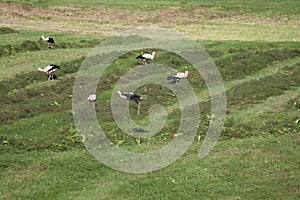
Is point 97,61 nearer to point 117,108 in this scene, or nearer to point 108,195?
point 117,108

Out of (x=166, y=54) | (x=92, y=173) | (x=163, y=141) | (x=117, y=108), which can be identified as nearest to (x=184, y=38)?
(x=166, y=54)

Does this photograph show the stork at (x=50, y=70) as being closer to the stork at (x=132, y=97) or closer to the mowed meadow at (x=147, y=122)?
the mowed meadow at (x=147, y=122)

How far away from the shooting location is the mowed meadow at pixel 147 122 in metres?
17.4

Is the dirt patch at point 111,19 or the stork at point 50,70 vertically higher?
the stork at point 50,70

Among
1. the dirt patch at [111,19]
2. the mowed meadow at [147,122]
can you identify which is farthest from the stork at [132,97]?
the dirt patch at [111,19]

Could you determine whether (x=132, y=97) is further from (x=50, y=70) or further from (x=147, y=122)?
(x=50, y=70)

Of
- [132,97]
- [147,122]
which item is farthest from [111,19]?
[147,122]

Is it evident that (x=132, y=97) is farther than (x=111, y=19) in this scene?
No

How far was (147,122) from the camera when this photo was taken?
961 inches

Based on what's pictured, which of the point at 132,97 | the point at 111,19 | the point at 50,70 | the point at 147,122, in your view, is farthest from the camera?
the point at 111,19

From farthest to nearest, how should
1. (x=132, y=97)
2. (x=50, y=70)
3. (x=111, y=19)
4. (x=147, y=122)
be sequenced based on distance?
(x=111, y=19), (x=50, y=70), (x=132, y=97), (x=147, y=122)

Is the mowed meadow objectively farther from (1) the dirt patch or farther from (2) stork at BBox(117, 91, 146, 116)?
(1) the dirt patch

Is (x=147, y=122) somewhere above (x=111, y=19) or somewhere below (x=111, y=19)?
above

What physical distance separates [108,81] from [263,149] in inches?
473
